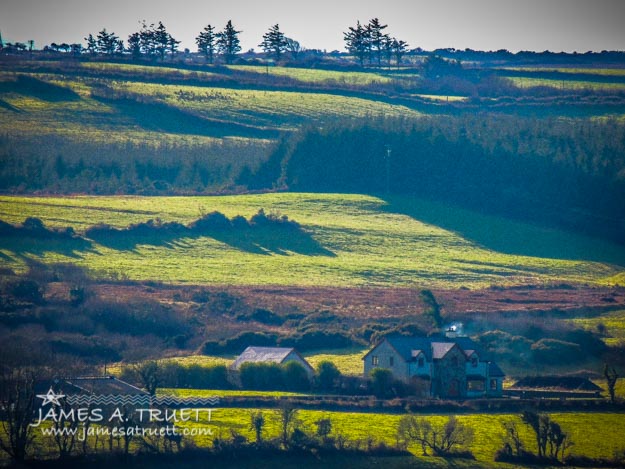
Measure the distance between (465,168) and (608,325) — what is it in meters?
49.5

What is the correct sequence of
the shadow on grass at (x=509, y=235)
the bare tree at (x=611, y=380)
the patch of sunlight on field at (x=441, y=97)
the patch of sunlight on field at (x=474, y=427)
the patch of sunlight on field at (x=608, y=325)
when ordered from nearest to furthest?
the patch of sunlight on field at (x=474, y=427) < the bare tree at (x=611, y=380) < the patch of sunlight on field at (x=608, y=325) < the shadow on grass at (x=509, y=235) < the patch of sunlight on field at (x=441, y=97)

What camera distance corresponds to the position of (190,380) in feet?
235

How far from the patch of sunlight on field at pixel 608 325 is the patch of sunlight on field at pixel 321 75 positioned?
93682mm

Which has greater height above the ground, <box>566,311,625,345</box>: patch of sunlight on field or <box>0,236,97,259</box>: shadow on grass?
<box>0,236,97,259</box>: shadow on grass

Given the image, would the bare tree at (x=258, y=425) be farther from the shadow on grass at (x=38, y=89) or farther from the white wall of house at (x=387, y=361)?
the shadow on grass at (x=38, y=89)

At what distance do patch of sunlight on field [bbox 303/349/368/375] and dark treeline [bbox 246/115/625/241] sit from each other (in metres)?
53.4

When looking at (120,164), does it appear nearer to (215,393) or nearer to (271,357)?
(271,357)

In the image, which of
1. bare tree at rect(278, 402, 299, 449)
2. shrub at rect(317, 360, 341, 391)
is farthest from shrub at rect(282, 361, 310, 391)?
bare tree at rect(278, 402, 299, 449)

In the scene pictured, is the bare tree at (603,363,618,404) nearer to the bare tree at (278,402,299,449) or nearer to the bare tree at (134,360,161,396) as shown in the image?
the bare tree at (278,402,299,449)

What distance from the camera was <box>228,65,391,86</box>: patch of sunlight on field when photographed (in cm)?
18675

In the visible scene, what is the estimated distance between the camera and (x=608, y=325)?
9200 cm

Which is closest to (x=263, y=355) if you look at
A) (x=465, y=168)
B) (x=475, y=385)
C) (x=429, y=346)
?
(x=429, y=346)

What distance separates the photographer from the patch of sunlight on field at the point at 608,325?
87688mm

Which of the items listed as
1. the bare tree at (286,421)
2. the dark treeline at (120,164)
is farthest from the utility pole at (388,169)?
the bare tree at (286,421)
